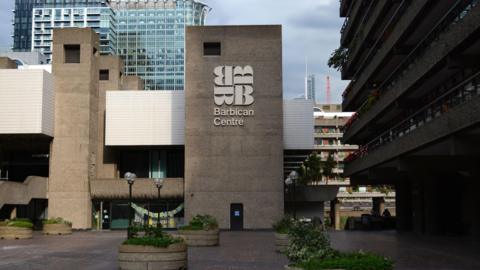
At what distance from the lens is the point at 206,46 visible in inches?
2181

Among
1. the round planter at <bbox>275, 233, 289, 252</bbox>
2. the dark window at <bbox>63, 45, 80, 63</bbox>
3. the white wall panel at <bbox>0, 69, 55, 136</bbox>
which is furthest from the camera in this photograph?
the dark window at <bbox>63, 45, 80, 63</bbox>

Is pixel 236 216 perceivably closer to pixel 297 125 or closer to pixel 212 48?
pixel 297 125

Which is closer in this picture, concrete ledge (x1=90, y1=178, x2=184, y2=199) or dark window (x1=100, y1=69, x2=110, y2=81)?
concrete ledge (x1=90, y1=178, x2=184, y2=199)

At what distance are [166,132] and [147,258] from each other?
129 feet

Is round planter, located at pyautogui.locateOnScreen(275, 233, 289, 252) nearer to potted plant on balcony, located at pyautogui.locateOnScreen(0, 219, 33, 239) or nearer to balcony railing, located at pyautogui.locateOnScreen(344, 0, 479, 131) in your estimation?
balcony railing, located at pyautogui.locateOnScreen(344, 0, 479, 131)

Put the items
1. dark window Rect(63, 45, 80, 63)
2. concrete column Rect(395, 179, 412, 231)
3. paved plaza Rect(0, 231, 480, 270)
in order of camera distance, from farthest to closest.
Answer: dark window Rect(63, 45, 80, 63) → concrete column Rect(395, 179, 412, 231) → paved plaza Rect(0, 231, 480, 270)

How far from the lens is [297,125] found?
58.7m

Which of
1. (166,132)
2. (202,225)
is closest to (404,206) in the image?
(166,132)

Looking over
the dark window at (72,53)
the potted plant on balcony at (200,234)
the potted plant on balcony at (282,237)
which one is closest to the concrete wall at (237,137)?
the dark window at (72,53)

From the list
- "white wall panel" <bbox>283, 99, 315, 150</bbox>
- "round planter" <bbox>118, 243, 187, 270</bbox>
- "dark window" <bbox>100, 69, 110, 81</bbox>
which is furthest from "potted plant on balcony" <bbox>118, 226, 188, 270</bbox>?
"dark window" <bbox>100, 69, 110, 81</bbox>

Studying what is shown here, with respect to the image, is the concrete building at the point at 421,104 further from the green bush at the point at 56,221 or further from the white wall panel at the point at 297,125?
the green bush at the point at 56,221

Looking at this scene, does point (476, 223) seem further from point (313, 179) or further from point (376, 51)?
point (313, 179)

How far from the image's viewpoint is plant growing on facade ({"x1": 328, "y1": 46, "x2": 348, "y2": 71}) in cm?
5728

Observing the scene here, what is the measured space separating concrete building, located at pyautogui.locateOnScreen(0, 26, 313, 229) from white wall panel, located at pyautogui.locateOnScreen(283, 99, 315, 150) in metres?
0.09
